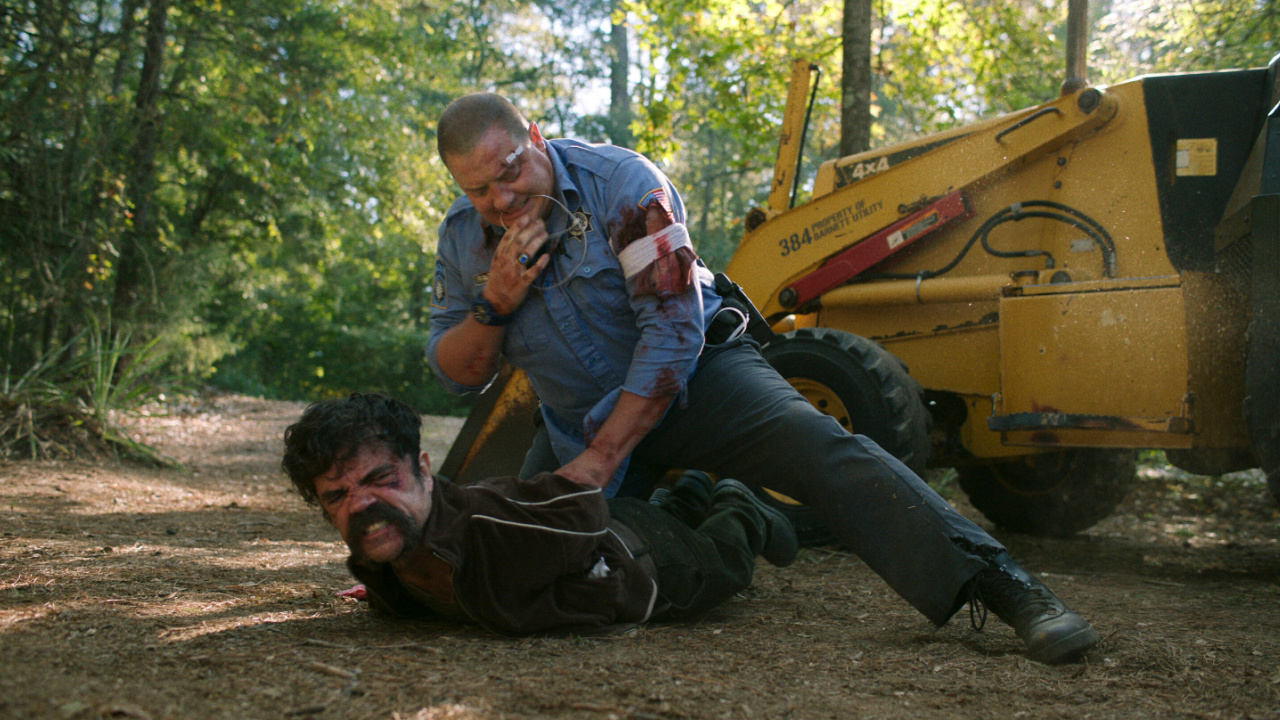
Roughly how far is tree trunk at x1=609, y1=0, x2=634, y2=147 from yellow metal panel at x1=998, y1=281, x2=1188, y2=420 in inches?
761

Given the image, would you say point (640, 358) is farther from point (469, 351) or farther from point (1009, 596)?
point (1009, 596)

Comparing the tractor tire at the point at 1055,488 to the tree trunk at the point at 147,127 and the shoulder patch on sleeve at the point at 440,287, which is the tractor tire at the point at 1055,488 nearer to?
the shoulder patch on sleeve at the point at 440,287

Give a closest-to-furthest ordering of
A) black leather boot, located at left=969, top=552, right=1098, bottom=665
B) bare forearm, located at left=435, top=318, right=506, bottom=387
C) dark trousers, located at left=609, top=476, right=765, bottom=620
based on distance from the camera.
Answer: black leather boot, located at left=969, top=552, right=1098, bottom=665, dark trousers, located at left=609, top=476, right=765, bottom=620, bare forearm, located at left=435, top=318, right=506, bottom=387

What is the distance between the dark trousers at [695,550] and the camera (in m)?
2.70

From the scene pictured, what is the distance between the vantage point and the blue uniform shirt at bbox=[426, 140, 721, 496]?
258cm

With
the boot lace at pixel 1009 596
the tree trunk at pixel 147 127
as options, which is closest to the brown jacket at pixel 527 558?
the boot lace at pixel 1009 596

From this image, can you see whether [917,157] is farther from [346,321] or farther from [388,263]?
[346,321]

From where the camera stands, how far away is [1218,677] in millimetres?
2248

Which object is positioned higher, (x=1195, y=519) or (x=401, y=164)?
(x=401, y=164)

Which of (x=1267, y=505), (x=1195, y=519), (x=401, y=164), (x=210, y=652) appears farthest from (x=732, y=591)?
(x=401, y=164)

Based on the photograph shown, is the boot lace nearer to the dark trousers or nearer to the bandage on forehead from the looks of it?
the dark trousers

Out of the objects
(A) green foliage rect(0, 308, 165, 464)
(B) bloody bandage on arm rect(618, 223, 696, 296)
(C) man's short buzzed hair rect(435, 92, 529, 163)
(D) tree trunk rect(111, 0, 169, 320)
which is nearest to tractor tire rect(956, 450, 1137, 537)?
(B) bloody bandage on arm rect(618, 223, 696, 296)

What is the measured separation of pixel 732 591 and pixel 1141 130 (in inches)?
120

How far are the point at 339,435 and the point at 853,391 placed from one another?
2.77 meters
